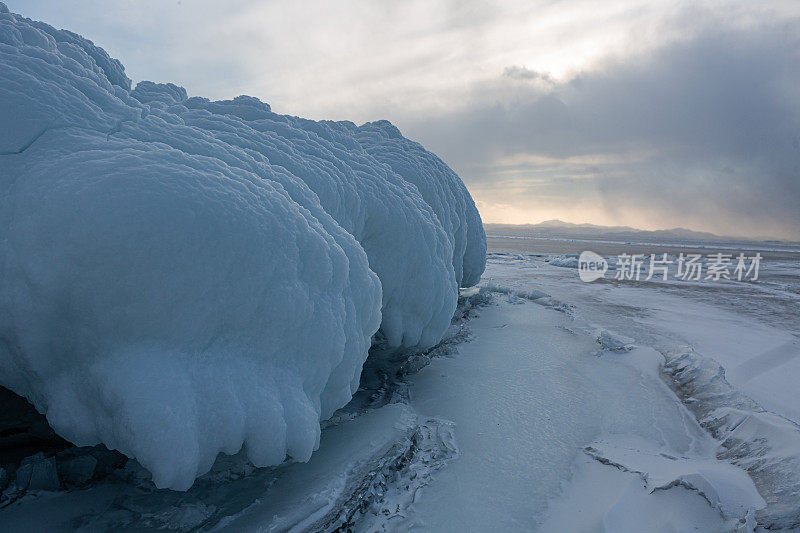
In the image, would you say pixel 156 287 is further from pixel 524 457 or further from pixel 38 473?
pixel 524 457


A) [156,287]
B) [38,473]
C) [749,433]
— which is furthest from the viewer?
[749,433]

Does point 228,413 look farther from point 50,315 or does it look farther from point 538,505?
point 538,505

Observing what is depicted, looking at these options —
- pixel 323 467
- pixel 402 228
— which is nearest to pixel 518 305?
pixel 402 228

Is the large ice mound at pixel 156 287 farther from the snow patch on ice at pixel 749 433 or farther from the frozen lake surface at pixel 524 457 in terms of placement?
the snow patch on ice at pixel 749 433

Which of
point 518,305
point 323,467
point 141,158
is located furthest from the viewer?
point 518,305

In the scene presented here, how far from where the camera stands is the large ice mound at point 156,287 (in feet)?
7.01

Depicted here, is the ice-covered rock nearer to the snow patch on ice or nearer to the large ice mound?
the large ice mound

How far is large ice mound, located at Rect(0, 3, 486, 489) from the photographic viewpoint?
7.01ft

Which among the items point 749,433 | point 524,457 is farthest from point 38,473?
point 749,433

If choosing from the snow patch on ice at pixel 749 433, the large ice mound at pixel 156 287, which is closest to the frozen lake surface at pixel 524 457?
the snow patch on ice at pixel 749 433

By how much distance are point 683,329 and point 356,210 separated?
7910mm

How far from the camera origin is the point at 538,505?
10.1 ft

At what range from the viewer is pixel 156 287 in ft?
7.34

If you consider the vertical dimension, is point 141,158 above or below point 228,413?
above
